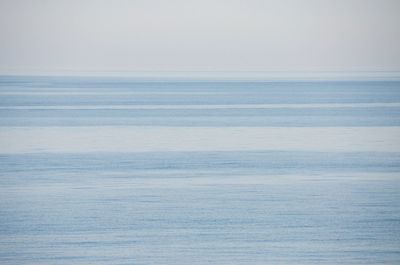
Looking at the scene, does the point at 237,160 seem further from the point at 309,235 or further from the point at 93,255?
the point at 93,255

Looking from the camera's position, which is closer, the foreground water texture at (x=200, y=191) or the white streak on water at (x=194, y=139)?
the foreground water texture at (x=200, y=191)

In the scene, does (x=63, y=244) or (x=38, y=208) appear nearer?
(x=63, y=244)

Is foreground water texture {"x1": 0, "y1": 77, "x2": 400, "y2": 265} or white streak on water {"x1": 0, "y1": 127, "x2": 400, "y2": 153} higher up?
foreground water texture {"x1": 0, "y1": 77, "x2": 400, "y2": 265}

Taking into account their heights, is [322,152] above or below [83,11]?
above

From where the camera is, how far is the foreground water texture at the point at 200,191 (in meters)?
3.89

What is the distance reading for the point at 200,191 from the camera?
5355 mm

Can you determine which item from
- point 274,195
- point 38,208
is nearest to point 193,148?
point 274,195

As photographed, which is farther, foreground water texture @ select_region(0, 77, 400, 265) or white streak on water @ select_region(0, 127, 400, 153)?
white streak on water @ select_region(0, 127, 400, 153)

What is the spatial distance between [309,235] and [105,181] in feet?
7.10

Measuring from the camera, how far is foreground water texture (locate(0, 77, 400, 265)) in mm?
3893

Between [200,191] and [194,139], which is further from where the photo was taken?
[194,139]

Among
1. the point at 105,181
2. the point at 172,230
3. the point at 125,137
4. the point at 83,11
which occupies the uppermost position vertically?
the point at 172,230

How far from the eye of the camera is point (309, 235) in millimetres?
4141

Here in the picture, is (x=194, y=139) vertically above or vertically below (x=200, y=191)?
below
